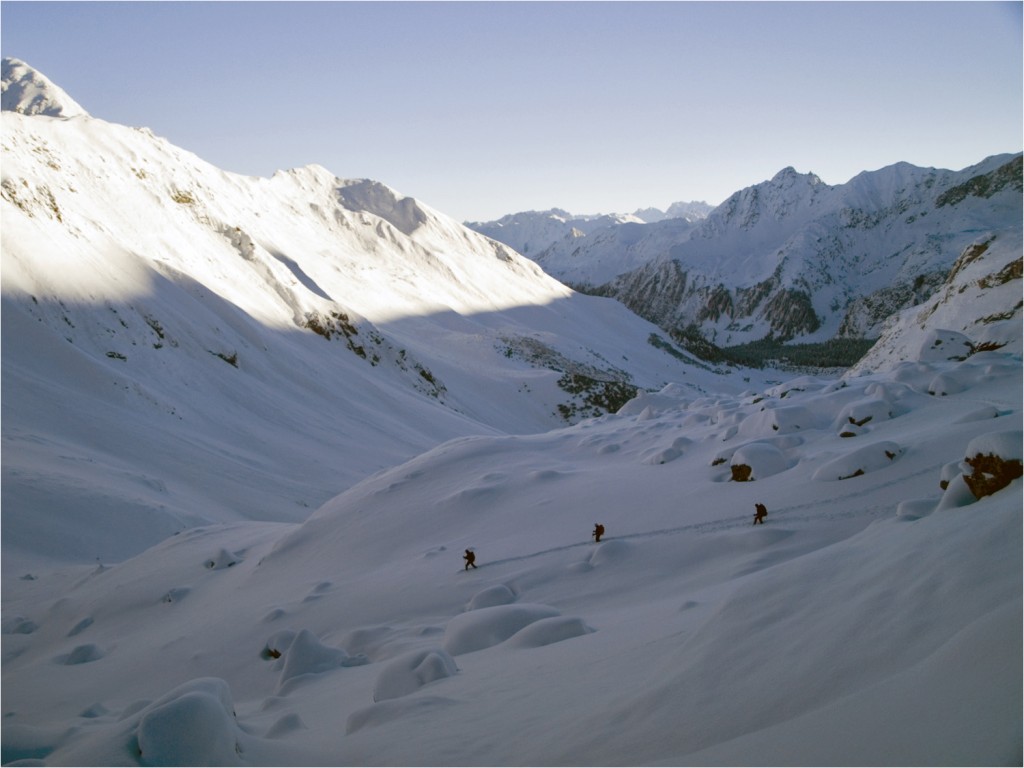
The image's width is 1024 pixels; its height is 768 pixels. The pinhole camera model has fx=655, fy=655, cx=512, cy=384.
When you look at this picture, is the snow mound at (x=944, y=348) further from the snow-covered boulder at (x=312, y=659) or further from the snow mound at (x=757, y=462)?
the snow-covered boulder at (x=312, y=659)

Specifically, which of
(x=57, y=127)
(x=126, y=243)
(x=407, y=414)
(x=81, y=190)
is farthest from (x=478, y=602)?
(x=57, y=127)

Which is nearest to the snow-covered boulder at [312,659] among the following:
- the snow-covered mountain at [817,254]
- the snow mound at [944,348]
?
the snow mound at [944,348]

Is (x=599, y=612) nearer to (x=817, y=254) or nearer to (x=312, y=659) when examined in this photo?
(x=312, y=659)

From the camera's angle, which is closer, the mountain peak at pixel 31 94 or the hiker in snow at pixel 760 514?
the hiker in snow at pixel 760 514

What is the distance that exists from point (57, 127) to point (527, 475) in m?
35.6

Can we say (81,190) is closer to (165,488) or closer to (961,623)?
(165,488)

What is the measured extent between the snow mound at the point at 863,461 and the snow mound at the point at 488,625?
10.2 feet

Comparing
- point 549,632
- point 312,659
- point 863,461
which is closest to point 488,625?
point 549,632

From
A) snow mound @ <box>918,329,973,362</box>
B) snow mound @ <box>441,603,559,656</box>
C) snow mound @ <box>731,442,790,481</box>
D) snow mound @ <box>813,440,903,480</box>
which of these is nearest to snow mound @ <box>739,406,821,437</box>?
snow mound @ <box>731,442,790,481</box>

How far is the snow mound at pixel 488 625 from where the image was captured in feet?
15.3

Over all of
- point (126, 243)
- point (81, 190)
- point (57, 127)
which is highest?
point (57, 127)

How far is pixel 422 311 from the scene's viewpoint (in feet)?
167

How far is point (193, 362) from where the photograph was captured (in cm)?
2122

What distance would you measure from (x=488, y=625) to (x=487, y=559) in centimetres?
191
